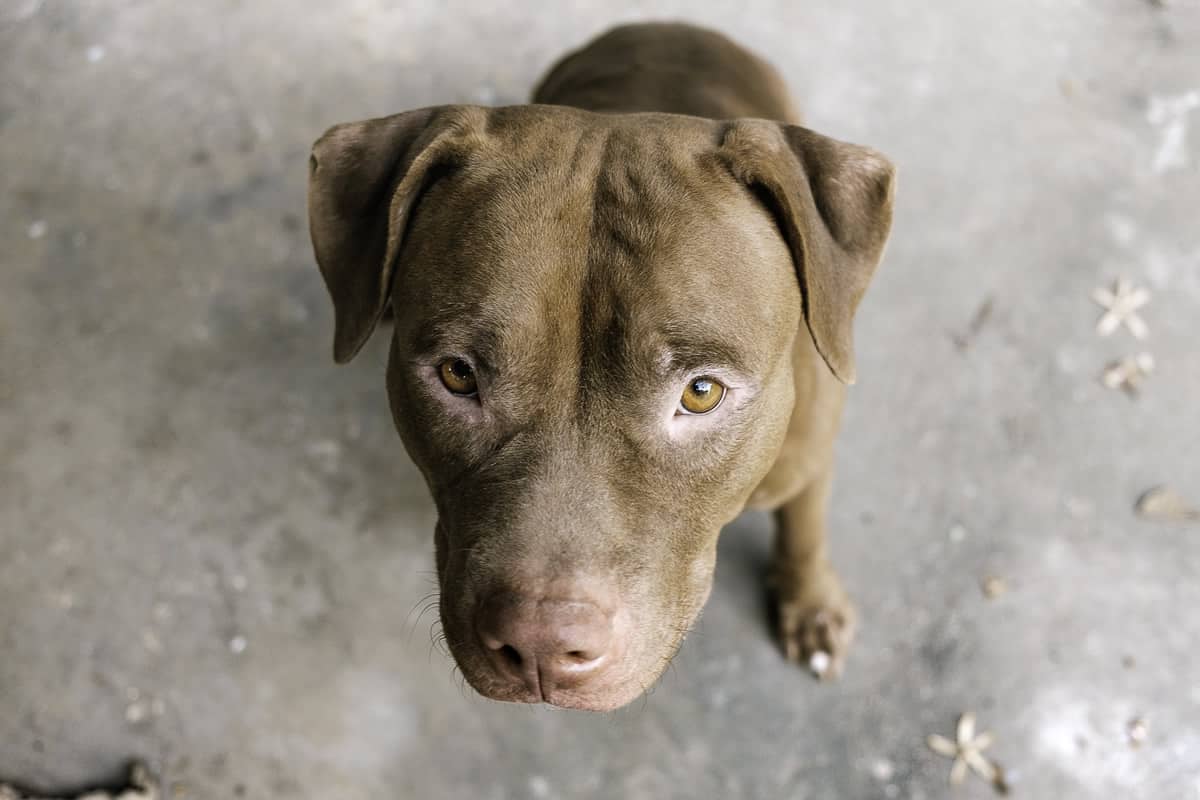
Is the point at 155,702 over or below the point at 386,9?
below

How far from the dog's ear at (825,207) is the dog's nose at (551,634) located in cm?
89

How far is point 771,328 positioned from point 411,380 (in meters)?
0.86

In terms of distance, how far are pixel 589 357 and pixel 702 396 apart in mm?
276

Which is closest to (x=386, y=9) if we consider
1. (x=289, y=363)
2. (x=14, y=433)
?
(x=289, y=363)

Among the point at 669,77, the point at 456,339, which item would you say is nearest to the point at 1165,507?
the point at 669,77

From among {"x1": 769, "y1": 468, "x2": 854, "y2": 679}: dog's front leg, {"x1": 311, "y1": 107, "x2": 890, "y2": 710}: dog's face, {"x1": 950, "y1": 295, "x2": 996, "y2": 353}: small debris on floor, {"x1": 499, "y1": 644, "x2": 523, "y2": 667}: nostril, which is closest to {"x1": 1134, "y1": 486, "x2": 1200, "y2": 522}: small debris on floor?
{"x1": 950, "y1": 295, "x2": 996, "y2": 353}: small debris on floor

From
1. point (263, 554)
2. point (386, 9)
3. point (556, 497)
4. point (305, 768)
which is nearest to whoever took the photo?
point (556, 497)

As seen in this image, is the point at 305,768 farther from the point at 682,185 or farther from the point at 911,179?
the point at 911,179

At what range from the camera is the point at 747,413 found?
2.32 m

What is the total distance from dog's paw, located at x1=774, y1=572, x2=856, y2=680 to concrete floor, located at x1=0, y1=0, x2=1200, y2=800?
8 centimetres

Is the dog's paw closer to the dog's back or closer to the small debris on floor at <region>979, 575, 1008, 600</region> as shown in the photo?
the small debris on floor at <region>979, 575, 1008, 600</region>

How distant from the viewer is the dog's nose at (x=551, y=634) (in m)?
2.04

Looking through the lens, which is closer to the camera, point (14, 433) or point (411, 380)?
point (411, 380)

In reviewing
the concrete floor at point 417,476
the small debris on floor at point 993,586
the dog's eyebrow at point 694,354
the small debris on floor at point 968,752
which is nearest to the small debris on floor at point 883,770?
the concrete floor at point 417,476
